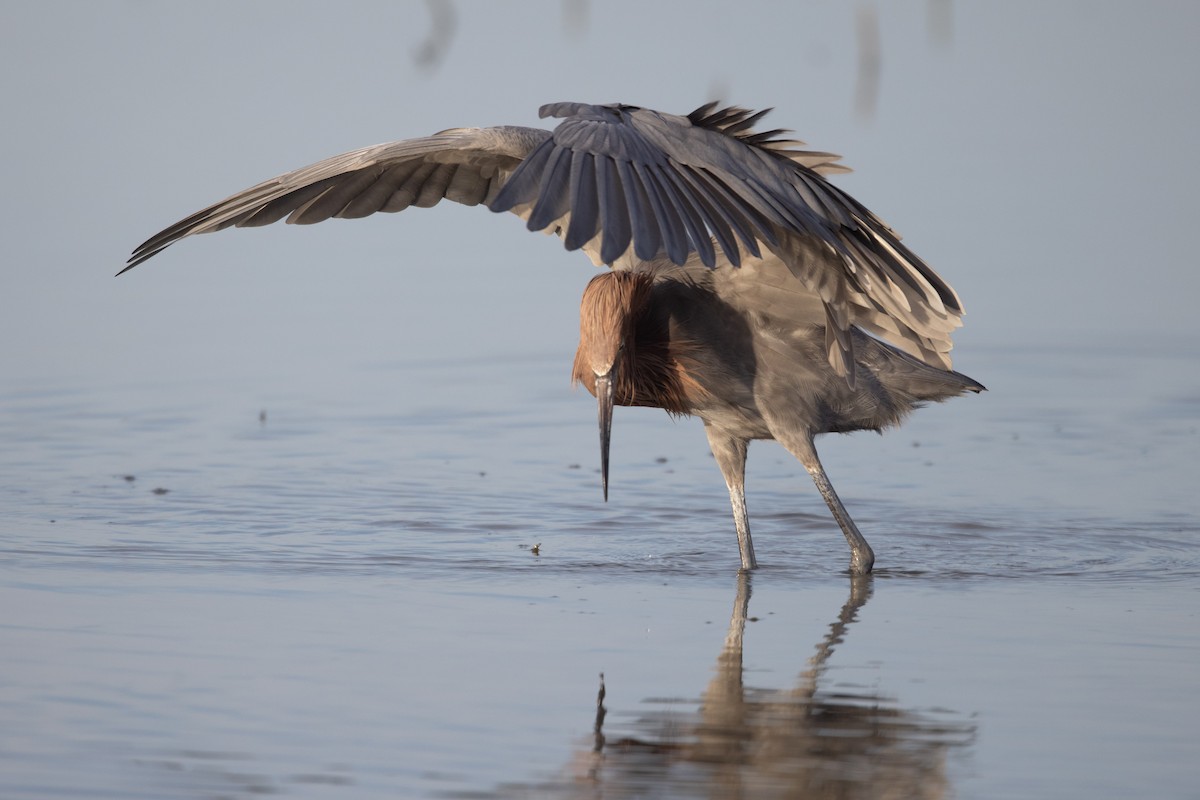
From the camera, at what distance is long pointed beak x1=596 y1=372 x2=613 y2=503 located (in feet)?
24.0

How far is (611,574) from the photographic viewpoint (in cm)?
771

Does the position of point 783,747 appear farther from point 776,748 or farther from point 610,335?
point 610,335

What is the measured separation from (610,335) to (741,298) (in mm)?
784

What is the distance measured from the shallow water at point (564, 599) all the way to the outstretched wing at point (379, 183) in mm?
1490

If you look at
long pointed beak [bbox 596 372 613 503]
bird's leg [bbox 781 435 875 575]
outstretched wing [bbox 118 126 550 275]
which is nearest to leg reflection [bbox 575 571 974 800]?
long pointed beak [bbox 596 372 613 503]

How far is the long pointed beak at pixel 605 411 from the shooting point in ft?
24.0

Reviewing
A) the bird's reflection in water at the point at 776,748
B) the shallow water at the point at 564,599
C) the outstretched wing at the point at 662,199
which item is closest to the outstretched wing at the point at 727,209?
the outstretched wing at the point at 662,199

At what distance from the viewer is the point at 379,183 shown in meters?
8.05

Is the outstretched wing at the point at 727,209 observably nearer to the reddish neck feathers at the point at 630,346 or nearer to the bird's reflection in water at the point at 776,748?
the reddish neck feathers at the point at 630,346

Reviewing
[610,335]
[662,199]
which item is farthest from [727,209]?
[610,335]

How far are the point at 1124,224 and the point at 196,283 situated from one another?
28.0ft

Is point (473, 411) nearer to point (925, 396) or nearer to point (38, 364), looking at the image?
point (38, 364)

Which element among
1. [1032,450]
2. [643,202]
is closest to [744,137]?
[643,202]

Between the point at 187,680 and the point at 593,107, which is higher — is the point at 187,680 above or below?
below
